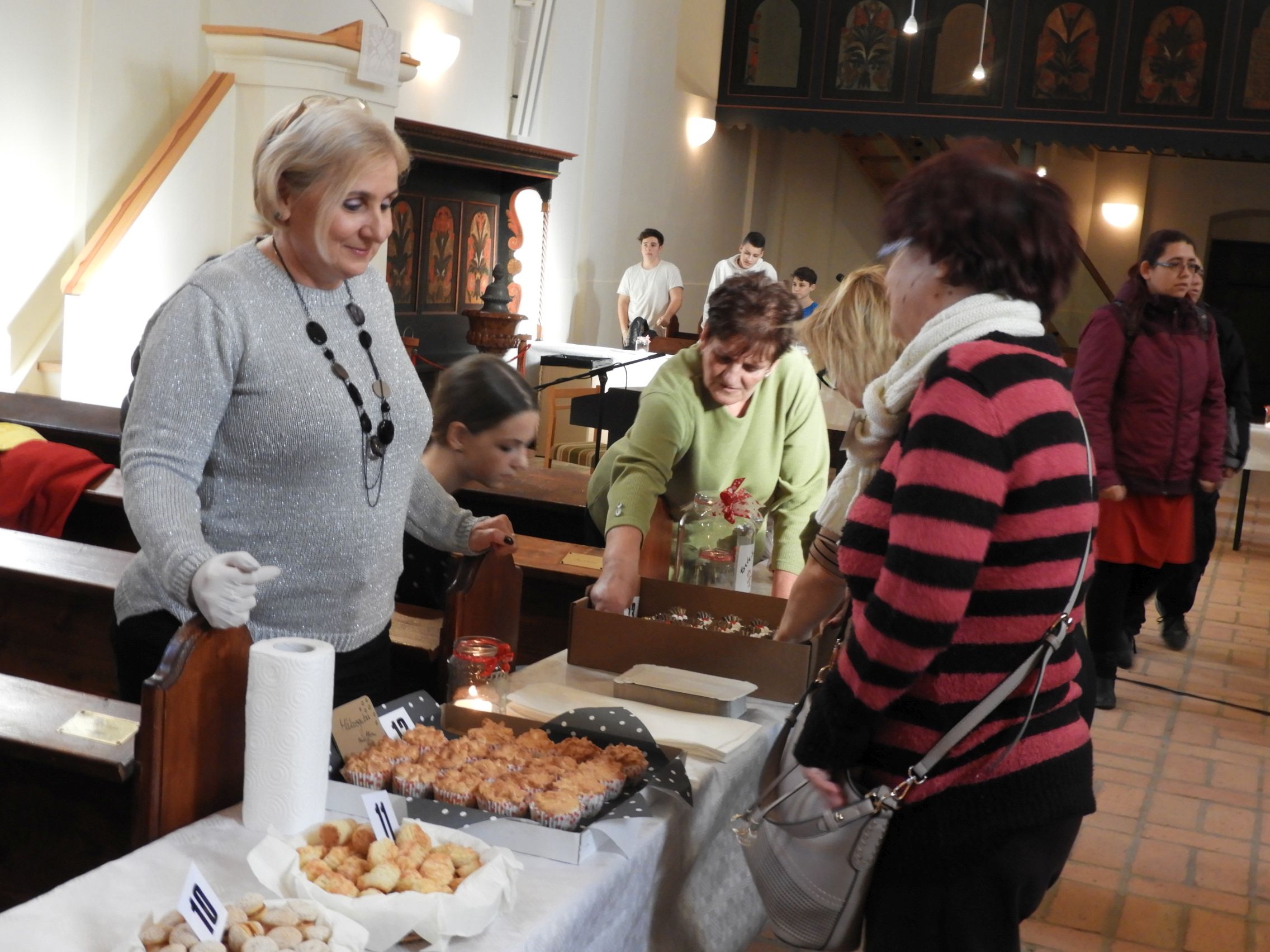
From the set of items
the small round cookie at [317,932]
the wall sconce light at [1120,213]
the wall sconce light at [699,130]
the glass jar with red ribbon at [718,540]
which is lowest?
the small round cookie at [317,932]

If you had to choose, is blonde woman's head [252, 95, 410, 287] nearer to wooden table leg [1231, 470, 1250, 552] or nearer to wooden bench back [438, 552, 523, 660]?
wooden bench back [438, 552, 523, 660]

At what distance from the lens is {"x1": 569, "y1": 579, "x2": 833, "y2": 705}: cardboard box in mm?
2307

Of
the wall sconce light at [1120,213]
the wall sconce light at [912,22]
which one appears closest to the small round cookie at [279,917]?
the wall sconce light at [912,22]

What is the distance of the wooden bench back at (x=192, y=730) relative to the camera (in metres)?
1.63

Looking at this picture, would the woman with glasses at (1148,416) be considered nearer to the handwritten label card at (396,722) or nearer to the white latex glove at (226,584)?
the handwritten label card at (396,722)

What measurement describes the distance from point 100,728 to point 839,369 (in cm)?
143

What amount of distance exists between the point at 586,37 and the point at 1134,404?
877 cm

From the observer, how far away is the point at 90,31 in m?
7.04

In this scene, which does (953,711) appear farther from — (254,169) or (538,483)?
(538,483)

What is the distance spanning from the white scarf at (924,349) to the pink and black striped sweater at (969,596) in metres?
0.02

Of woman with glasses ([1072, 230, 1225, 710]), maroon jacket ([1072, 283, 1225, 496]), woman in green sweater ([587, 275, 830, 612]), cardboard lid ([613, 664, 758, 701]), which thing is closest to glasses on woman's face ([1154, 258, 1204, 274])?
woman with glasses ([1072, 230, 1225, 710])

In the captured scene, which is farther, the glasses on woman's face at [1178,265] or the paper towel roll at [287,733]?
the glasses on woman's face at [1178,265]

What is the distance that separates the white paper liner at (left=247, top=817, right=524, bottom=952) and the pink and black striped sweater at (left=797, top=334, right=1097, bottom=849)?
1.47 feet

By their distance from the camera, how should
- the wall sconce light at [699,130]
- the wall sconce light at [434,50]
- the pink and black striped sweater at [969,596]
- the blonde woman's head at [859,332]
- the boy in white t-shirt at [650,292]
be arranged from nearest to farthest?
the pink and black striped sweater at [969,596], the blonde woman's head at [859,332], the wall sconce light at [434,50], the boy in white t-shirt at [650,292], the wall sconce light at [699,130]
